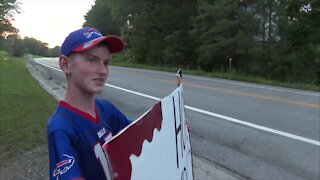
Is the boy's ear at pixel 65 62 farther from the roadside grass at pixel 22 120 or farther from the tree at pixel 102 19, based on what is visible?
the tree at pixel 102 19

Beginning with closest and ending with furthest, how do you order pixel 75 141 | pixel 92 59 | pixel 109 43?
pixel 75 141
pixel 92 59
pixel 109 43

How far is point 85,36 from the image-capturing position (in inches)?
88.8

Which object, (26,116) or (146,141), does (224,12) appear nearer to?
(26,116)

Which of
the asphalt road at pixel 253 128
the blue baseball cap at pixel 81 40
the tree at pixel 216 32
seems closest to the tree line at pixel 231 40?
the tree at pixel 216 32

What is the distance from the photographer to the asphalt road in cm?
686

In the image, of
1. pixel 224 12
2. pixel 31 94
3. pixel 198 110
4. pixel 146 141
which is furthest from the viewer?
pixel 224 12

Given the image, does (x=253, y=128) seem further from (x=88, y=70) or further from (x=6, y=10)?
(x=6, y=10)

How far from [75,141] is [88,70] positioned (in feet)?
1.14

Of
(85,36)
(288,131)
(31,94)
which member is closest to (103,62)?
(85,36)

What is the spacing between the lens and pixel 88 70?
2.24m

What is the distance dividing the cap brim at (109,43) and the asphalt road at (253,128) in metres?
4.24

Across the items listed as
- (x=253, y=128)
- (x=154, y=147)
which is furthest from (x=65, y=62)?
(x=253, y=128)

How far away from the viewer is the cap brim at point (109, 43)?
2.23m

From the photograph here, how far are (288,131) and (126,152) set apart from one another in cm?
800
